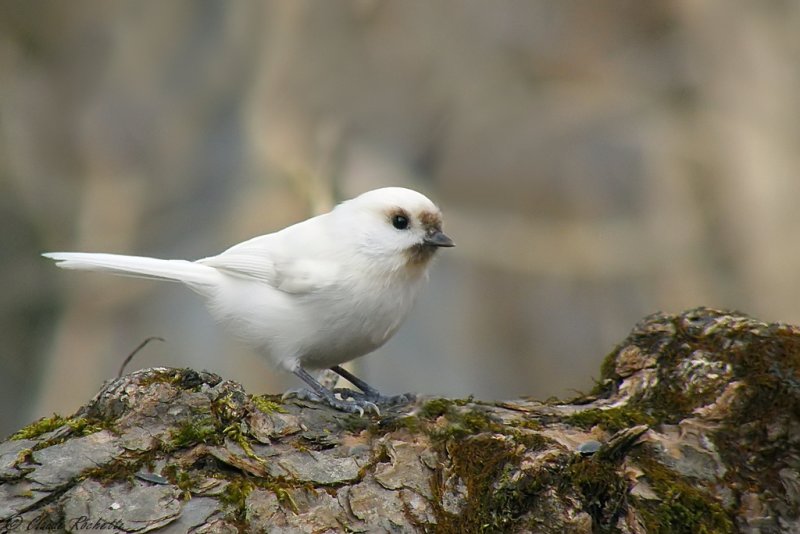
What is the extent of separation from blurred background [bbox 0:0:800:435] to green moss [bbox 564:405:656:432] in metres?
3.16

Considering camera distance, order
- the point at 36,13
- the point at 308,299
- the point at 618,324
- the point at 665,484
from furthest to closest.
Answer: the point at 618,324
the point at 36,13
the point at 308,299
the point at 665,484

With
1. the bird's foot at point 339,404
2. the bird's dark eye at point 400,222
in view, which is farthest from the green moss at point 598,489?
the bird's dark eye at point 400,222

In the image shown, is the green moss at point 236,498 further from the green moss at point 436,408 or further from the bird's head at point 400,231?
the bird's head at point 400,231

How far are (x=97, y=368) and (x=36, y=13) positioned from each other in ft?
6.91

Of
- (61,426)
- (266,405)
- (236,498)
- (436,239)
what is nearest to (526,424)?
(266,405)

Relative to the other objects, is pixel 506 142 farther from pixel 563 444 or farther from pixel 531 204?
pixel 563 444

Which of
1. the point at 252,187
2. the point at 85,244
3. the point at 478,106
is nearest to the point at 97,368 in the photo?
the point at 85,244

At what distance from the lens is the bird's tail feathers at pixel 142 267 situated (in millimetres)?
3195

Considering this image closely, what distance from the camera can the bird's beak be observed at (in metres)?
3.13

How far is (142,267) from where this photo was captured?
3.24 m

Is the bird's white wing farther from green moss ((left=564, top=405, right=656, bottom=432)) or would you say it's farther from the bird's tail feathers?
green moss ((left=564, top=405, right=656, bottom=432))

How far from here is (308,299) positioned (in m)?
3.07

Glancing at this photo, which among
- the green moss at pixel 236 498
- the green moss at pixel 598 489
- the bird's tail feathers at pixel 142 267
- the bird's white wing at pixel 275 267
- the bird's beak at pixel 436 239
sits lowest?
the green moss at pixel 236 498

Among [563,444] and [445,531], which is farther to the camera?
[563,444]
